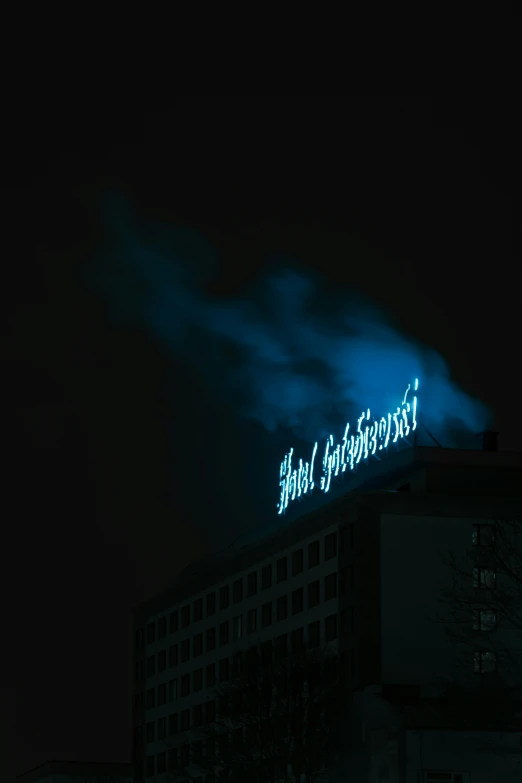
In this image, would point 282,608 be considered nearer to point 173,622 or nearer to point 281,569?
point 281,569

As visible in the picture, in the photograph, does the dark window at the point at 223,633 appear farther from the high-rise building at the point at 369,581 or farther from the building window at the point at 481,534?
the building window at the point at 481,534

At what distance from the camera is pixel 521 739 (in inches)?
3708

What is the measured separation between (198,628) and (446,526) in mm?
41911

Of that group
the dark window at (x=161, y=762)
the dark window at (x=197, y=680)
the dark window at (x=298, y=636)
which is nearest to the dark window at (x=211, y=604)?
the dark window at (x=197, y=680)

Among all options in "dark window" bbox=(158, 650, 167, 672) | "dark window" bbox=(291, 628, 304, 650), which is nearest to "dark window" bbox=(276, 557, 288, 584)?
"dark window" bbox=(291, 628, 304, 650)

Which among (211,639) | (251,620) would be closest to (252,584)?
(251,620)

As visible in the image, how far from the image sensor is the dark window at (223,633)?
462 ft

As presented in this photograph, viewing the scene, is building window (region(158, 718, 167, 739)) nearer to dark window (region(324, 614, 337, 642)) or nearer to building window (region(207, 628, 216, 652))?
building window (region(207, 628, 216, 652))

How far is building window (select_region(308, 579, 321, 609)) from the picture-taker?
121 metres

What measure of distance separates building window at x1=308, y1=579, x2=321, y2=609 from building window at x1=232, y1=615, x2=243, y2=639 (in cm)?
1586

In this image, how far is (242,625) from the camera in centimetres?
13662

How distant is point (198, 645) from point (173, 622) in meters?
8.72

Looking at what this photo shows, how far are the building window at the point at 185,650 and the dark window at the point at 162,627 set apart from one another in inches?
263

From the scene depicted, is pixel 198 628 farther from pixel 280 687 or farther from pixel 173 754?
pixel 280 687
